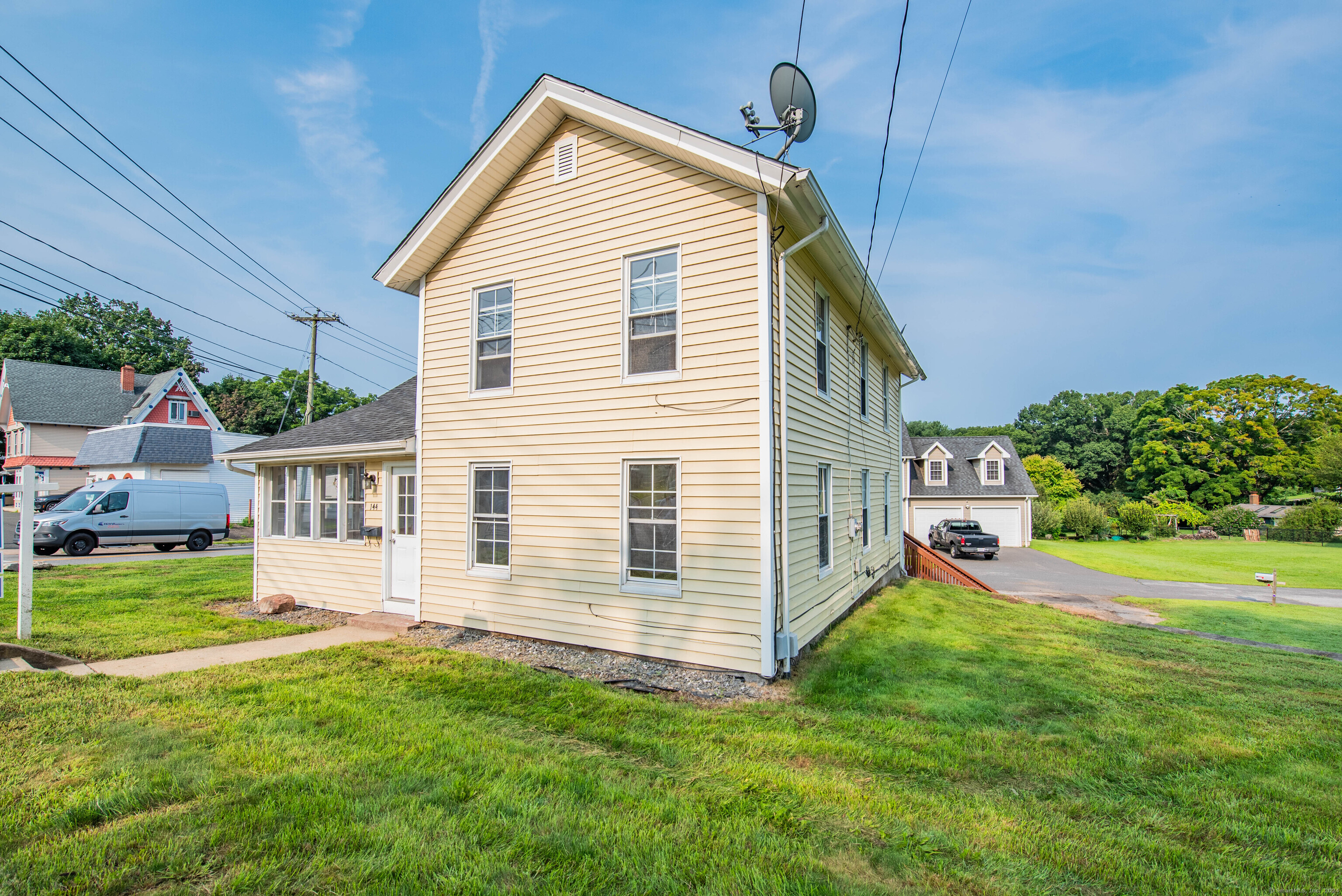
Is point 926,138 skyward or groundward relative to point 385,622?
skyward

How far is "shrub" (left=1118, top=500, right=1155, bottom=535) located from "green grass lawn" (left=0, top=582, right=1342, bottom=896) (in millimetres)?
38010

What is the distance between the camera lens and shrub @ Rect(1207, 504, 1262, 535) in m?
38.6

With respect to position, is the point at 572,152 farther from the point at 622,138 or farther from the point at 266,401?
the point at 266,401

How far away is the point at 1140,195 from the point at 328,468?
2089 centimetres

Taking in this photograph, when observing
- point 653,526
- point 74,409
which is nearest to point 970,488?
point 653,526

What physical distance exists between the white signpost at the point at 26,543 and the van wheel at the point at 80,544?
588 inches

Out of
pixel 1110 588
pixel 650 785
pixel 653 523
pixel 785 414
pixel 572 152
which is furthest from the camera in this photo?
pixel 1110 588

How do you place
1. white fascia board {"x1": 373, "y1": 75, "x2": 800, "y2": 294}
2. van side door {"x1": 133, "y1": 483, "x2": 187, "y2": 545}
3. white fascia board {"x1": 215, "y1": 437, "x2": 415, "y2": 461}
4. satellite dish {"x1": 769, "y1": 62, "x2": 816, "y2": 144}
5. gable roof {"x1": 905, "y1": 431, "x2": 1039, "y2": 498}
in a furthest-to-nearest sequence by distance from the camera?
gable roof {"x1": 905, "y1": 431, "x2": 1039, "y2": 498}, van side door {"x1": 133, "y1": 483, "x2": 187, "y2": 545}, white fascia board {"x1": 215, "y1": 437, "x2": 415, "y2": 461}, satellite dish {"x1": 769, "y1": 62, "x2": 816, "y2": 144}, white fascia board {"x1": 373, "y1": 75, "x2": 800, "y2": 294}

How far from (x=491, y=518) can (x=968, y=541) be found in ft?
78.1

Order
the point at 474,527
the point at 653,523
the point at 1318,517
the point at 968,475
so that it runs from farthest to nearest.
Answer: the point at 968,475 → the point at 1318,517 → the point at 474,527 → the point at 653,523

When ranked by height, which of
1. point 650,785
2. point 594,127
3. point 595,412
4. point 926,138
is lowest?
point 650,785

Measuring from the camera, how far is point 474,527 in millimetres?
9000

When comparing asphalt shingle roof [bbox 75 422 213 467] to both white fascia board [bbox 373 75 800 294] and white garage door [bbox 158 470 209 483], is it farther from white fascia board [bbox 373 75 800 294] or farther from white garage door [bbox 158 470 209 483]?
white fascia board [bbox 373 75 800 294]

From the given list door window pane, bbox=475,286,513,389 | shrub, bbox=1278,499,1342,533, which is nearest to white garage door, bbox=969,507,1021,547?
shrub, bbox=1278,499,1342,533
